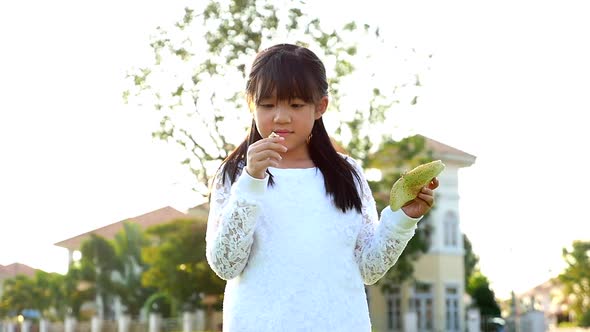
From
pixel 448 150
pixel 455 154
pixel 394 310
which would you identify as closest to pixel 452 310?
pixel 394 310

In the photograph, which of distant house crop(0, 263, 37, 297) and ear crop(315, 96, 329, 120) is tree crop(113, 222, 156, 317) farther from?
ear crop(315, 96, 329, 120)

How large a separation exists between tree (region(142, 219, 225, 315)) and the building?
993 cm

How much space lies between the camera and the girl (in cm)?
315

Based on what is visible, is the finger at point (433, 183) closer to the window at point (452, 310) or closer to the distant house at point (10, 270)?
the distant house at point (10, 270)

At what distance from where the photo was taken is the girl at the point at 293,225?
3.15m

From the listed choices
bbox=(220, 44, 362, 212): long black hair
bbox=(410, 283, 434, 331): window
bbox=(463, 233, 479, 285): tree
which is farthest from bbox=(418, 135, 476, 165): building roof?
bbox=(220, 44, 362, 212): long black hair

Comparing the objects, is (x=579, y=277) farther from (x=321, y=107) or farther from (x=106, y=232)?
(x=321, y=107)

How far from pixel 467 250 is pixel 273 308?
57834 mm

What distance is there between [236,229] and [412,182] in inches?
19.6

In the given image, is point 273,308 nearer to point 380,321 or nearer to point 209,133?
point 209,133

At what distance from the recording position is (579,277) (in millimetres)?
70125

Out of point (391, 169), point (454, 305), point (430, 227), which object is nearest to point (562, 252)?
point (454, 305)

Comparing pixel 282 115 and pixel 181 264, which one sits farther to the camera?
pixel 181 264

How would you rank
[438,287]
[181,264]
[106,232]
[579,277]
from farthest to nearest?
[579,277] < [106,232] < [438,287] < [181,264]
